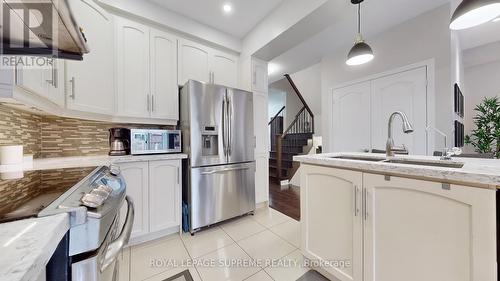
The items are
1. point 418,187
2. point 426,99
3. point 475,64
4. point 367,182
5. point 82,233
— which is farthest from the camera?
point 475,64

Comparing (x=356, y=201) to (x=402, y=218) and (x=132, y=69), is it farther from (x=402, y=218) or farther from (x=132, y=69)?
(x=132, y=69)

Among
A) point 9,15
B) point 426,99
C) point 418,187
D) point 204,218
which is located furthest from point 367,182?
point 426,99

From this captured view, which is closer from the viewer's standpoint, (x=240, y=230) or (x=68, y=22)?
(x=68, y=22)

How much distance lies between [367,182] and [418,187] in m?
0.24

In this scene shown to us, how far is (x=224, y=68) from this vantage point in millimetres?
2764

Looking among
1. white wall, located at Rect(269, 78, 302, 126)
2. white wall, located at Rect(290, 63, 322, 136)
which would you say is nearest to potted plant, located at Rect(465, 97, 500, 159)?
white wall, located at Rect(290, 63, 322, 136)

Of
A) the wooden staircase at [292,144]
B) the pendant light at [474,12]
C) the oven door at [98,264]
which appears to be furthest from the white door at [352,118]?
the oven door at [98,264]

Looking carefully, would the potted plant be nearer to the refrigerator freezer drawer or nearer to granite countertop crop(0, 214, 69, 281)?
the refrigerator freezer drawer

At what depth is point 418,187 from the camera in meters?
0.92

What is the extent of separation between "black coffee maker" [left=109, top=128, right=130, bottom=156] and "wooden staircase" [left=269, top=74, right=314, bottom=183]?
10.8 feet

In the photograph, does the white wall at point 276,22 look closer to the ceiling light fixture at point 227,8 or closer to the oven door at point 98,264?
the ceiling light fixture at point 227,8

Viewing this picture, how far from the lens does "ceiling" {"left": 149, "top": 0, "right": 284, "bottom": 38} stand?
7.09ft

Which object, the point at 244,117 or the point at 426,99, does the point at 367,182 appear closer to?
the point at 244,117

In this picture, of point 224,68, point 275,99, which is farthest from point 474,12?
point 275,99
